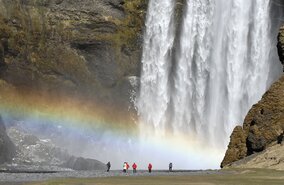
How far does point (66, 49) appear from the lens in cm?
9231

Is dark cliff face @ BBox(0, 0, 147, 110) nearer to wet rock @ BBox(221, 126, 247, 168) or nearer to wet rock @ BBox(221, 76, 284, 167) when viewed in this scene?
wet rock @ BBox(221, 126, 247, 168)

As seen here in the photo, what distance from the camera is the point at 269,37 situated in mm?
92062

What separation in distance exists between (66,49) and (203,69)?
23.1 metres

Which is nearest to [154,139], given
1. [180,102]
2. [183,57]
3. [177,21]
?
[180,102]

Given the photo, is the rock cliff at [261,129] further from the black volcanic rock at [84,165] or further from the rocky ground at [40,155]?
the rocky ground at [40,155]

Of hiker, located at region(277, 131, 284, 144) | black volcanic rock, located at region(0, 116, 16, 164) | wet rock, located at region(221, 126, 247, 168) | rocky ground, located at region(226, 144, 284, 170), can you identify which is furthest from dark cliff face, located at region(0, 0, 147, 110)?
hiker, located at region(277, 131, 284, 144)

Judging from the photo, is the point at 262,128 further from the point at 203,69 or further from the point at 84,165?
the point at 203,69

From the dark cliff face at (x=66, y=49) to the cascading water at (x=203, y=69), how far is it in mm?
5472

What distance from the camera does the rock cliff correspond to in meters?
54.8

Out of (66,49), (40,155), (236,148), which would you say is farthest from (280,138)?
(66,49)

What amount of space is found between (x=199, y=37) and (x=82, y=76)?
21.2 m

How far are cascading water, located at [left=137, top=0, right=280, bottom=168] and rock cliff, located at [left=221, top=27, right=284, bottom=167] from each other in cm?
3039

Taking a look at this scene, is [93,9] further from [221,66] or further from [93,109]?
[221,66]

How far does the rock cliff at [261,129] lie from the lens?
5475cm
